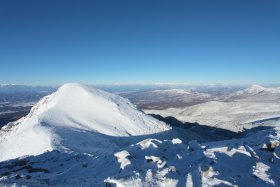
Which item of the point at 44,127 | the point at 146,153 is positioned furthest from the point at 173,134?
the point at 146,153

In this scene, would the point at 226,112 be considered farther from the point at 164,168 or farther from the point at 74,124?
the point at 164,168

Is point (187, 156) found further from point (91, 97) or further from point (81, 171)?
point (91, 97)

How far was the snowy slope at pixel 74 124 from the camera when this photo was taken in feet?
132

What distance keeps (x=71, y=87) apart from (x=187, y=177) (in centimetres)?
5780

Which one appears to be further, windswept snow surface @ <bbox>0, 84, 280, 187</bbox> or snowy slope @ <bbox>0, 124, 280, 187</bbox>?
windswept snow surface @ <bbox>0, 84, 280, 187</bbox>

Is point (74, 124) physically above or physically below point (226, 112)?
above

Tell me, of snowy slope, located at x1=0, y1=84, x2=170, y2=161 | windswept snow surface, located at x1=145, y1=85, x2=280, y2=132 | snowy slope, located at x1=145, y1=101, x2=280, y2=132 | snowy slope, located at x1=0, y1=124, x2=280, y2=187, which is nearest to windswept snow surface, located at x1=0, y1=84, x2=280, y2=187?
snowy slope, located at x1=0, y1=124, x2=280, y2=187

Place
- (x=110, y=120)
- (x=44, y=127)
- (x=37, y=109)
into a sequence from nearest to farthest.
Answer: (x=44, y=127) < (x=110, y=120) < (x=37, y=109)

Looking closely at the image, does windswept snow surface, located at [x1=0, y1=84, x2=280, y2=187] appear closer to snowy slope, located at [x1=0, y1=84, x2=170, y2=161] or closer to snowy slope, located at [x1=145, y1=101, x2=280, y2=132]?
snowy slope, located at [x1=0, y1=84, x2=170, y2=161]

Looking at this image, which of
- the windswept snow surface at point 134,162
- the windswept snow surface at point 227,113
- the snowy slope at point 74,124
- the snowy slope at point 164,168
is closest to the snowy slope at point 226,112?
the windswept snow surface at point 227,113

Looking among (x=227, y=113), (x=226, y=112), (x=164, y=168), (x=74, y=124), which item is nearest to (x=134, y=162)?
(x=164, y=168)

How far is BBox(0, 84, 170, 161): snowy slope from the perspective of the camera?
40.2 m

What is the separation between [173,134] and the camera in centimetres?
5819

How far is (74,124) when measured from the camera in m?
52.3
